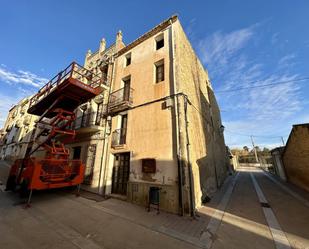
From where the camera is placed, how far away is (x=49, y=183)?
6.14 meters

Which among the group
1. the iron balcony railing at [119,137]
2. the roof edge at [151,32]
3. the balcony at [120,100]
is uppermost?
the roof edge at [151,32]

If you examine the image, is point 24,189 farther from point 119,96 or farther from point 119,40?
point 119,40

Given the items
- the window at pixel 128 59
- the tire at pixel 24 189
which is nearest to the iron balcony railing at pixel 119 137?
the tire at pixel 24 189

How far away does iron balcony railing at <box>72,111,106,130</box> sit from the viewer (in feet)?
31.8

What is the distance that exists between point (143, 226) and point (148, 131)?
157 inches

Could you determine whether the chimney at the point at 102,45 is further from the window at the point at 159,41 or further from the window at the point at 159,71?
the window at the point at 159,71

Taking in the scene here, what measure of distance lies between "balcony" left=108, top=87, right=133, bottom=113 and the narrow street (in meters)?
4.98

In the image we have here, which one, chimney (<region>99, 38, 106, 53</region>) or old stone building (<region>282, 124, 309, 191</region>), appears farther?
chimney (<region>99, 38, 106, 53</region>)

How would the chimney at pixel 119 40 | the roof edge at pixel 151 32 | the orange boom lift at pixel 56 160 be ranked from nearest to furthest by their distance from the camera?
1. the orange boom lift at pixel 56 160
2. the roof edge at pixel 151 32
3. the chimney at pixel 119 40

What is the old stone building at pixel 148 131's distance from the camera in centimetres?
616

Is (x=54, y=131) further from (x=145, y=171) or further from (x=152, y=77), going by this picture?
(x=152, y=77)

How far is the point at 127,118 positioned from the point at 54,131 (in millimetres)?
3899

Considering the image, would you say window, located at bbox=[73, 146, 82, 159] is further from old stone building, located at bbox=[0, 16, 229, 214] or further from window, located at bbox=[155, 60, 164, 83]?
window, located at bbox=[155, 60, 164, 83]

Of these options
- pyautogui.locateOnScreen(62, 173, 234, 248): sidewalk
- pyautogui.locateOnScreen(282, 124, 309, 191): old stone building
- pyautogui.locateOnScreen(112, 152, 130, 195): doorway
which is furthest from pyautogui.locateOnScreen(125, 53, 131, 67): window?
pyautogui.locateOnScreen(282, 124, 309, 191): old stone building
